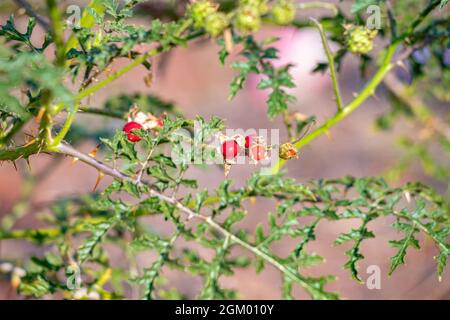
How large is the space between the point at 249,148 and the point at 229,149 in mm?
38

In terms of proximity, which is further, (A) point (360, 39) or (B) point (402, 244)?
(A) point (360, 39)

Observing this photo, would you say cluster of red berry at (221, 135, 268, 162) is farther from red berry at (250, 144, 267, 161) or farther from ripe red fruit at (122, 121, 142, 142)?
ripe red fruit at (122, 121, 142, 142)

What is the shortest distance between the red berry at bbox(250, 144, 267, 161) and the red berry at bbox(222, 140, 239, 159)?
1.2 inches

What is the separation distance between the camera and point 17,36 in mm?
1011

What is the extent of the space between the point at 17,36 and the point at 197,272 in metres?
0.50

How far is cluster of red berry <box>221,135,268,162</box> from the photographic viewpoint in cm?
103

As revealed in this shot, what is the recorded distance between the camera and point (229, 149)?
1.02 metres

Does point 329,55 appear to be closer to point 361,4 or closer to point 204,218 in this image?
point 361,4

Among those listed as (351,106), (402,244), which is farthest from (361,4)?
(402,244)

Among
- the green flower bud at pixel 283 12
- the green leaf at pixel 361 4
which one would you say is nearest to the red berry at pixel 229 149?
the green flower bud at pixel 283 12

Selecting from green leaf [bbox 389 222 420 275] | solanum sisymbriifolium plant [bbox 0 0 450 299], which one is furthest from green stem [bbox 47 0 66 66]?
green leaf [bbox 389 222 420 275]

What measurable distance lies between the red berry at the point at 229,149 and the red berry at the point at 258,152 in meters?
0.03
